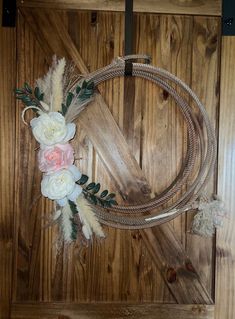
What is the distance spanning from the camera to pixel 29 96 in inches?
46.7

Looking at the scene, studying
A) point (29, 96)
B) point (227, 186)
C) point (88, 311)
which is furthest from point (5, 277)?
point (227, 186)

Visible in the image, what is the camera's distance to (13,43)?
4.04 ft

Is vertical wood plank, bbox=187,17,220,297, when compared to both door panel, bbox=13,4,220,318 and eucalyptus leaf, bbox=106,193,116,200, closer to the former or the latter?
door panel, bbox=13,4,220,318

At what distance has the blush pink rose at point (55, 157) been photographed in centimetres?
110

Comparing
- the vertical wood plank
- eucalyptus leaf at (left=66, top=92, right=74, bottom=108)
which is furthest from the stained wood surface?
the vertical wood plank

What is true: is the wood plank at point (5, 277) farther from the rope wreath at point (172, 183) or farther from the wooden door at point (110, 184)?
the rope wreath at point (172, 183)

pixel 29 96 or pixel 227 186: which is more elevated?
pixel 29 96

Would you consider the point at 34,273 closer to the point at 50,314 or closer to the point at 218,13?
the point at 50,314

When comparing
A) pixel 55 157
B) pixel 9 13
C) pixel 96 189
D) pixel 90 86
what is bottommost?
pixel 96 189

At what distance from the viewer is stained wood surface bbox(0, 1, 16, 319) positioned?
4.03ft

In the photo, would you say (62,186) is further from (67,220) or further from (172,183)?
(172,183)

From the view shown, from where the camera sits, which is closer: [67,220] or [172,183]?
[67,220]

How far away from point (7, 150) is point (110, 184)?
0.38 m

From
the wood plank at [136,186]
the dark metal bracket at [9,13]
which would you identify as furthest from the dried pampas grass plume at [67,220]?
the dark metal bracket at [9,13]
